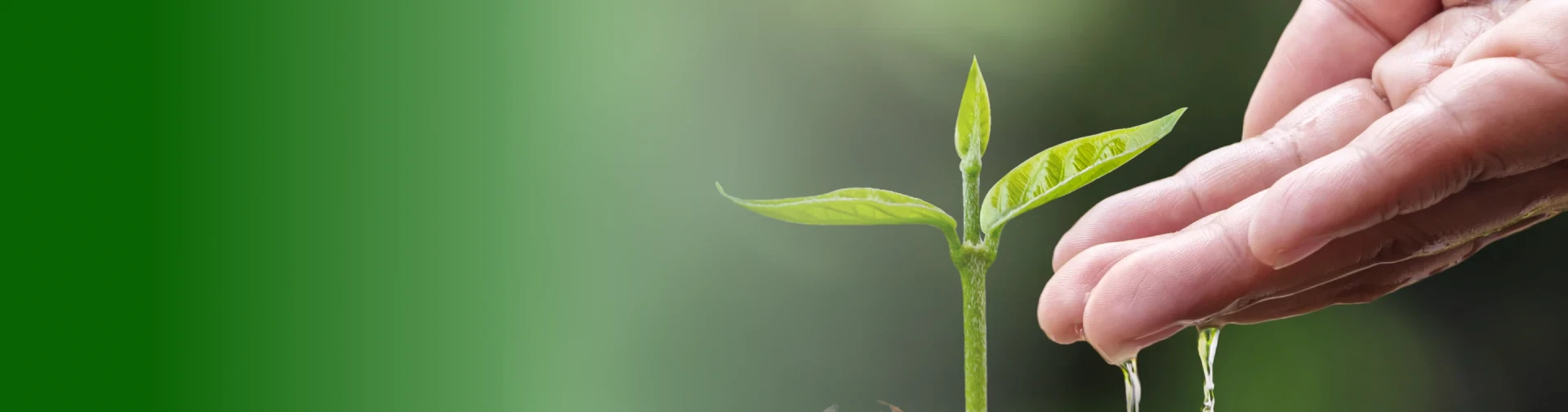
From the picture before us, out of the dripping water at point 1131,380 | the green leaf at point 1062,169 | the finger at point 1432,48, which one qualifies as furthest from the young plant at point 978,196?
the finger at point 1432,48

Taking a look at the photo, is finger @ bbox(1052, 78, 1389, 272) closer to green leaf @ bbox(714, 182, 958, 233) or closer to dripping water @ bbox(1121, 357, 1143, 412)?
dripping water @ bbox(1121, 357, 1143, 412)

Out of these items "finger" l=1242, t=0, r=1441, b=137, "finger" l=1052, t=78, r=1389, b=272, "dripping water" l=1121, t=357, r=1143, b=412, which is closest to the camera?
"dripping water" l=1121, t=357, r=1143, b=412

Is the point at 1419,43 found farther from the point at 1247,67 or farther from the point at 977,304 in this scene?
the point at 1247,67

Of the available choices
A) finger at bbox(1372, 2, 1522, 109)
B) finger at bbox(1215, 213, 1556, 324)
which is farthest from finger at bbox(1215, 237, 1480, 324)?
finger at bbox(1372, 2, 1522, 109)

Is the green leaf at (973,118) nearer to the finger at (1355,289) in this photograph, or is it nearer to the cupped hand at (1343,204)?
the cupped hand at (1343,204)

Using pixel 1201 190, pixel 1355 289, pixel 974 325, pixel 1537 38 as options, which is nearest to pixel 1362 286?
pixel 1355 289

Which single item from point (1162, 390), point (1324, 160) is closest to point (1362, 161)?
point (1324, 160)
